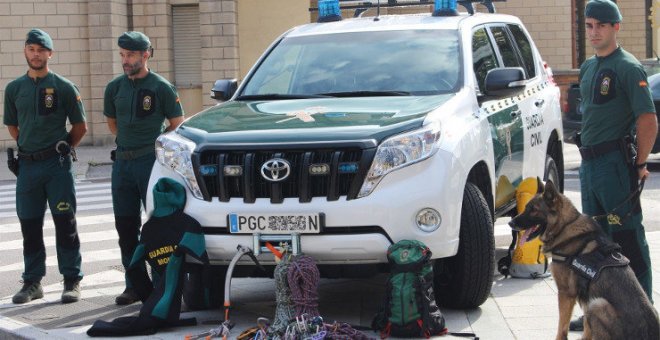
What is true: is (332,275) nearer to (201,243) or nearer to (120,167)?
(201,243)

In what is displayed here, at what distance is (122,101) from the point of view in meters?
8.41

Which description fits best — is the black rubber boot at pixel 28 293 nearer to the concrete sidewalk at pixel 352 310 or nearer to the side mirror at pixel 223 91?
the concrete sidewalk at pixel 352 310

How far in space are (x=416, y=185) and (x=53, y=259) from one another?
4.75 meters

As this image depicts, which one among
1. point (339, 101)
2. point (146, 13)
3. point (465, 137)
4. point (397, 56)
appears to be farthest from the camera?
point (146, 13)

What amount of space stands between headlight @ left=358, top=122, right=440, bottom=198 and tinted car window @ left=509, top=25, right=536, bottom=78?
3.13 metres

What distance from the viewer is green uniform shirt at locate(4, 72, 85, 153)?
8422mm

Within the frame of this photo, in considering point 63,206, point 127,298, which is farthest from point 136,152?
point 127,298

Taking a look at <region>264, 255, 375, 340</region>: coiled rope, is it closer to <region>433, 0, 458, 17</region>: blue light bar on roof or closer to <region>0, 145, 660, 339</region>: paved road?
<region>0, 145, 660, 339</region>: paved road

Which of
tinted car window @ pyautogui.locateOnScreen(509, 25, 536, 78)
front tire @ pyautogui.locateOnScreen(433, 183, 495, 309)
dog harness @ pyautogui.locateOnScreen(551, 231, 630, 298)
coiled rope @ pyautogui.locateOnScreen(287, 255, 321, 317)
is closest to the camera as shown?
dog harness @ pyautogui.locateOnScreen(551, 231, 630, 298)

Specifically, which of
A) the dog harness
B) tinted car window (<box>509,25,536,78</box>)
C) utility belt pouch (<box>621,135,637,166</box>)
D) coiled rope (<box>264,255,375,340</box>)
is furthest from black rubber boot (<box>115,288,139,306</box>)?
tinted car window (<box>509,25,536,78</box>)

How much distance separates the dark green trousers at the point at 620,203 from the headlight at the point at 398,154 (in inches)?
37.1

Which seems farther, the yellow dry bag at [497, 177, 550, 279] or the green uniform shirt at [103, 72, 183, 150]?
the yellow dry bag at [497, 177, 550, 279]

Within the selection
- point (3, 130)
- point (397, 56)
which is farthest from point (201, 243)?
point (3, 130)

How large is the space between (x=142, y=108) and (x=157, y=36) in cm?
1859
